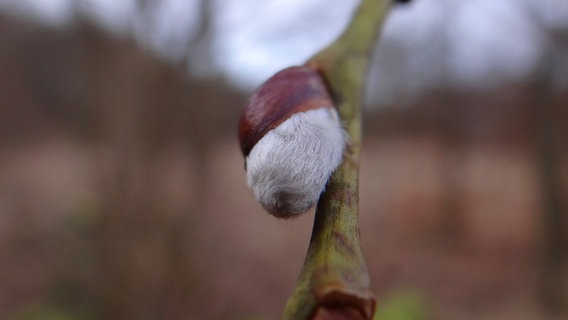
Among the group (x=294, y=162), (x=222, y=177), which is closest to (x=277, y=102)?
(x=294, y=162)

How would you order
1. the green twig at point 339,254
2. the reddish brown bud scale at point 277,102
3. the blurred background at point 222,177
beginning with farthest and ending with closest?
the blurred background at point 222,177 < the reddish brown bud scale at point 277,102 < the green twig at point 339,254

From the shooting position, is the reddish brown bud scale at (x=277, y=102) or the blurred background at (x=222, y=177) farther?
the blurred background at (x=222, y=177)

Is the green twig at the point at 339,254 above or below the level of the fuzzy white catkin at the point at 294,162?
below

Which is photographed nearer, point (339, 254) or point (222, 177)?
point (339, 254)

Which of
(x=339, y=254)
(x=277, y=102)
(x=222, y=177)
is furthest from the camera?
(x=222, y=177)

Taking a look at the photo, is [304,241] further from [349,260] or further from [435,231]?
[349,260]

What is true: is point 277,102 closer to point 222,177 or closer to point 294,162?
point 294,162

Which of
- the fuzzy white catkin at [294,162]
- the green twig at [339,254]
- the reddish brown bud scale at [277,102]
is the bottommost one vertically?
the green twig at [339,254]
